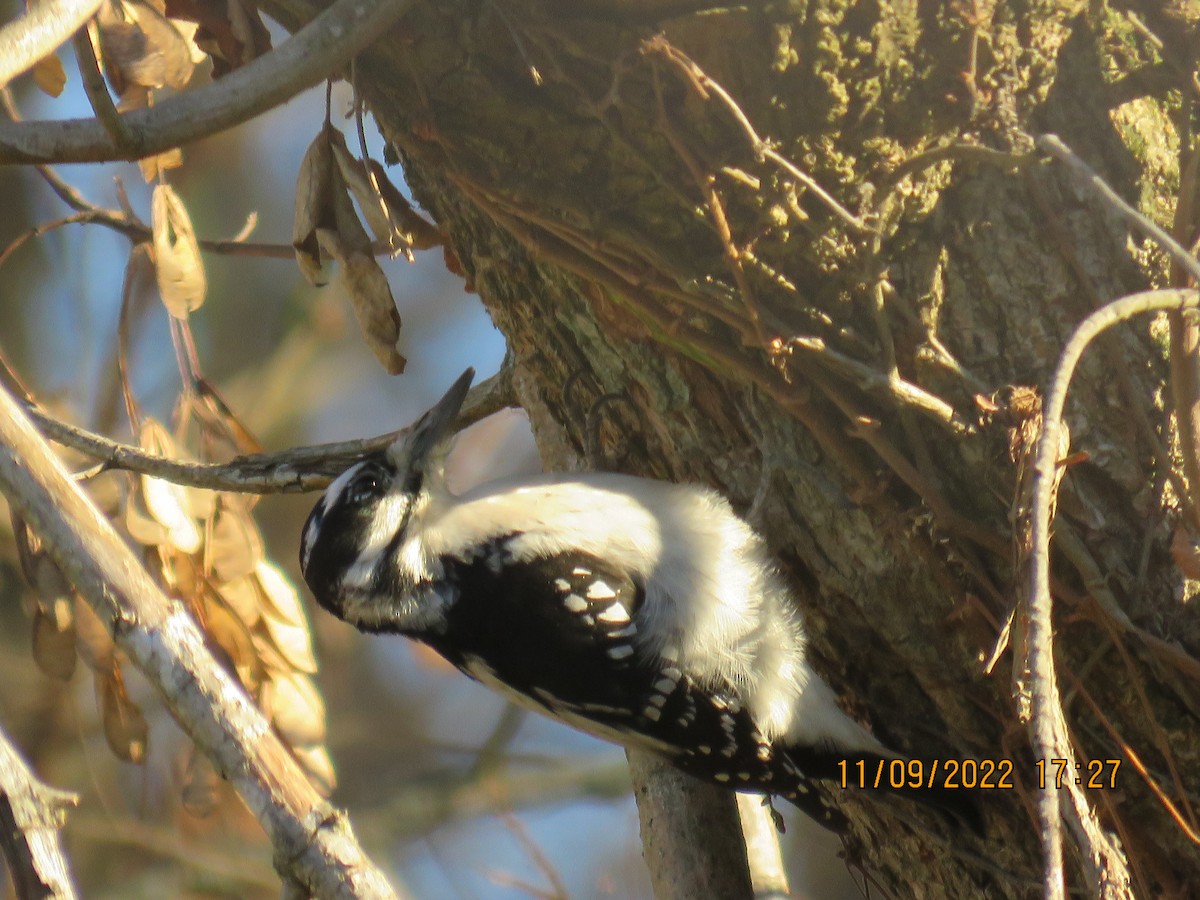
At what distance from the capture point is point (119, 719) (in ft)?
10.0

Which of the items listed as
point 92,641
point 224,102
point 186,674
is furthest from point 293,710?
point 224,102

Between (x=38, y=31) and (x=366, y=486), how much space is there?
149 centimetres

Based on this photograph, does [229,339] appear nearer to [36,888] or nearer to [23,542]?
[23,542]

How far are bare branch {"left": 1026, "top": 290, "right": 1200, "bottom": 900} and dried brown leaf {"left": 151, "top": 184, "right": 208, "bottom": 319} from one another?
200 centimetres

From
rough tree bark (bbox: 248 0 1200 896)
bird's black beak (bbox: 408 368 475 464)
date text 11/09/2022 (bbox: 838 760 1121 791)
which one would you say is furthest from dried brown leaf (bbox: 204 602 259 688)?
date text 11/09/2022 (bbox: 838 760 1121 791)

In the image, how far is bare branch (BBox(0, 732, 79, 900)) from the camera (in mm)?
1531

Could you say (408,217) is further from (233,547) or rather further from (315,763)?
(315,763)

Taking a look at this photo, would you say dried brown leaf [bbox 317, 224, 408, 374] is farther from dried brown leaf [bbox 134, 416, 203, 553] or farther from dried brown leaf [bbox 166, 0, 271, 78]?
dried brown leaf [bbox 134, 416, 203, 553]

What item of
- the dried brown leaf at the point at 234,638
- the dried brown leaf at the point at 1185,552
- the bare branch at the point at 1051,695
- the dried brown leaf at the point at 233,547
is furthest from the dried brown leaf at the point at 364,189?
the dried brown leaf at the point at 1185,552

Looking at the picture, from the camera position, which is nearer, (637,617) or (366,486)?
(637,617)

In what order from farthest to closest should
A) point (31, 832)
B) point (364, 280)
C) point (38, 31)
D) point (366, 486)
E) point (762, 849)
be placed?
1. point (762, 849)
2. point (366, 486)
3. point (364, 280)
4. point (38, 31)
5. point (31, 832)

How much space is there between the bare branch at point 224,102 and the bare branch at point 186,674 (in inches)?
18.6

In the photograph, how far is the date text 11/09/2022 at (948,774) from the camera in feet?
7.83

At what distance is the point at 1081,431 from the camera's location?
236 centimetres
